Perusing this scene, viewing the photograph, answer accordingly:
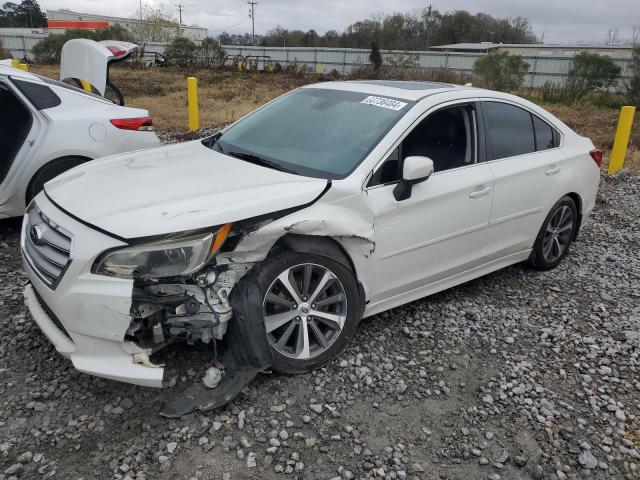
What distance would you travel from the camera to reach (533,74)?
26375 mm

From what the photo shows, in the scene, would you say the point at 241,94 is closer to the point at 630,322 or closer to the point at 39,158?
the point at 39,158

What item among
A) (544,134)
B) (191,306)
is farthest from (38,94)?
(544,134)

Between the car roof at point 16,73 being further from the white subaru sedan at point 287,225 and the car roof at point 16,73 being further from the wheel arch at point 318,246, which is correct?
the wheel arch at point 318,246

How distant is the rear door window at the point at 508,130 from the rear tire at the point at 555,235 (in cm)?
68

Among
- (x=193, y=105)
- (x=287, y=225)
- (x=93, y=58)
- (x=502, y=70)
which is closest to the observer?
(x=287, y=225)

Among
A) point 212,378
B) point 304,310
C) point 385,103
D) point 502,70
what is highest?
point 385,103

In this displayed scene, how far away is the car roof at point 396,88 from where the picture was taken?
380 centimetres

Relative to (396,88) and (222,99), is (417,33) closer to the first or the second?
(222,99)

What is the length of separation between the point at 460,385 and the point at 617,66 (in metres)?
22.1

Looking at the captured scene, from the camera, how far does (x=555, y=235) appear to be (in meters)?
4.81

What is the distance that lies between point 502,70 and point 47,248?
72.0 ft

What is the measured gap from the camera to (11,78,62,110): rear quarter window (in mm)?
4785

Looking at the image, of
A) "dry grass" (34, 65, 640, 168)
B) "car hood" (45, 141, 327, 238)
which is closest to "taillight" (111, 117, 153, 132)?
"car hood" (45, 141, 327, 238)

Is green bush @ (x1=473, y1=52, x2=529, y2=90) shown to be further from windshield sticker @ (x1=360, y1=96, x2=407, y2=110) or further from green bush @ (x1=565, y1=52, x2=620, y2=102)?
windshield sticker @ (x1=360, y1=96, x2=407, y2=110)
